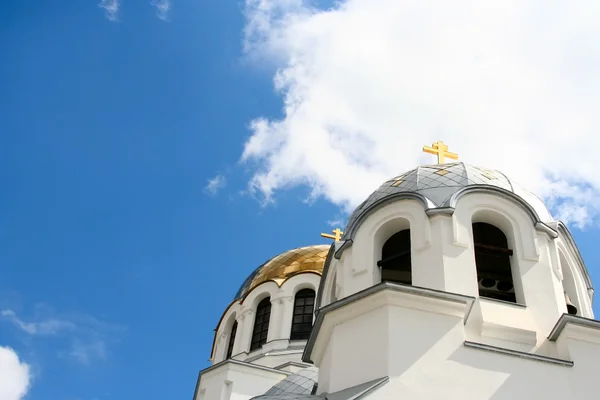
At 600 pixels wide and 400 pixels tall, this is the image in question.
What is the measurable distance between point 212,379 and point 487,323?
262 inches

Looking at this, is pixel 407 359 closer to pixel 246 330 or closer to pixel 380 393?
pixel 380 393

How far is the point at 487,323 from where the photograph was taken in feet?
27.9

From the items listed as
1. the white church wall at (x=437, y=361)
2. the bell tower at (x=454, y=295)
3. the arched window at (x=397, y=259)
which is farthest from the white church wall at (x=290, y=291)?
the white church wall at (x=437, y=361)

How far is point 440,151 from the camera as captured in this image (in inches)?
476

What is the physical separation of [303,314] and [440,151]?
7134mm

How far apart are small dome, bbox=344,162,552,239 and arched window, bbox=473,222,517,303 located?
67 centimetres

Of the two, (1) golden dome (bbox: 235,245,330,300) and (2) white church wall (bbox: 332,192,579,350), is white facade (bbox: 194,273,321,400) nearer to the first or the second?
(1) golden dome (bbox: 235,245,330,300)

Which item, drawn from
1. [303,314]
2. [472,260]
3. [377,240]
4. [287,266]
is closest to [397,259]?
[377,240]

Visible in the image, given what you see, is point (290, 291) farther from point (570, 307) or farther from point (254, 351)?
point (570, 307)

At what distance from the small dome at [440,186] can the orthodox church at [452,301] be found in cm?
2

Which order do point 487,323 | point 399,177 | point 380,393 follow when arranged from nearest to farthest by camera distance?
point 380,393, point 487,323, point 399,177

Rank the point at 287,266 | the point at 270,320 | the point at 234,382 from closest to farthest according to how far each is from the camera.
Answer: the point at 234,382 → the point at 270,320 → the point at 287,266

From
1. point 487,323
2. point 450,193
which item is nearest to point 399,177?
point 450,193

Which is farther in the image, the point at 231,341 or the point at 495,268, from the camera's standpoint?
the point at 231,341
